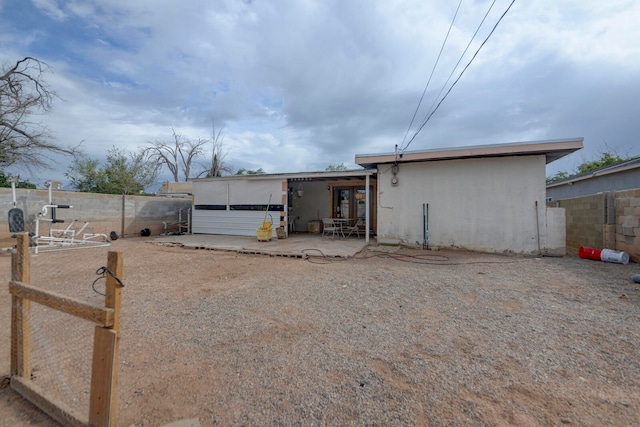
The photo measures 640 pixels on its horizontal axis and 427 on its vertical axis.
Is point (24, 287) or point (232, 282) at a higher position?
point (24, 287)

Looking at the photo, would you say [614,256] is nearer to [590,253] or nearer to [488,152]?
[590,253]

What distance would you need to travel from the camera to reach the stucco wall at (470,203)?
Answer: 24.7ft

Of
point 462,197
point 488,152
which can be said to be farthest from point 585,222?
point 488,152

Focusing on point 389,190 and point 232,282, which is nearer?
point 232,282

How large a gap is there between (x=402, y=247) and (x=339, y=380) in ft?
22.9

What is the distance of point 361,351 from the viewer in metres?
2.53

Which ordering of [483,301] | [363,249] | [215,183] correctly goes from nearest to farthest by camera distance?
1. [483,301]
2. [363,249]
3. [215,183]

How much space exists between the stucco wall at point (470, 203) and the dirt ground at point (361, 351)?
108 inches

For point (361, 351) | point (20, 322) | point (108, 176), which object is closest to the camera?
point (20, 322)

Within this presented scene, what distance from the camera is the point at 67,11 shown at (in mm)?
7324

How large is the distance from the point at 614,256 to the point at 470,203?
3160 millimetres

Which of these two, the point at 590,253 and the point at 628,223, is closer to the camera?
the point at 628,223

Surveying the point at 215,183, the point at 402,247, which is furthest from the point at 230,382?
the point at 215,183

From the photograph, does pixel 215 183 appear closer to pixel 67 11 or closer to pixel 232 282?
pixel 67 11
